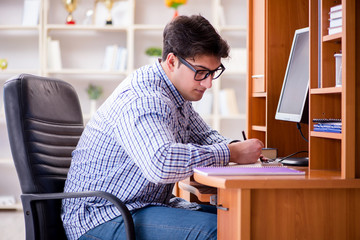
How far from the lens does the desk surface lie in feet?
4.48

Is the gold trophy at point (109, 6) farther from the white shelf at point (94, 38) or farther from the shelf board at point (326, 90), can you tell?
the shelf board at point (326, 90)

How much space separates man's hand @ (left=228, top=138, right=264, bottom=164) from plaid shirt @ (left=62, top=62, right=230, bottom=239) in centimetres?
6

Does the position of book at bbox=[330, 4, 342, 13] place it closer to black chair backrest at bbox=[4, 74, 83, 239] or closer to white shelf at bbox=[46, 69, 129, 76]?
black chair backrest at bbox=[4, 74, 83, 239]

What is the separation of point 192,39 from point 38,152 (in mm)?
664

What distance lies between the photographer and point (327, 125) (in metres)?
1.63

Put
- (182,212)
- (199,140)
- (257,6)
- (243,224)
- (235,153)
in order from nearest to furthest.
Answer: (243,224) → (182,212) → (235,153) → (199,140) → (257,6)

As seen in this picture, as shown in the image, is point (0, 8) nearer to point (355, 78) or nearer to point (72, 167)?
point (72, 167)

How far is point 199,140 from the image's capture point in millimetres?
2324

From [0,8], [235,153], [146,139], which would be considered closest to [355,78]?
[235,153]

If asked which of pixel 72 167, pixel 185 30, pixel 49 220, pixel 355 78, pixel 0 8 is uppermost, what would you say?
Answer: pixel 0 8

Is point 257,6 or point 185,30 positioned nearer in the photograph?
point 185,30

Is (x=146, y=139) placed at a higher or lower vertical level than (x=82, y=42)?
lower

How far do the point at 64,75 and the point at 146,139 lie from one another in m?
3.62

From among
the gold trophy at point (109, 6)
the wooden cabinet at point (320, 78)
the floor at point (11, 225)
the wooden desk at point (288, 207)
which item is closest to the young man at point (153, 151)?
the wooden desk at point (288, 207)
